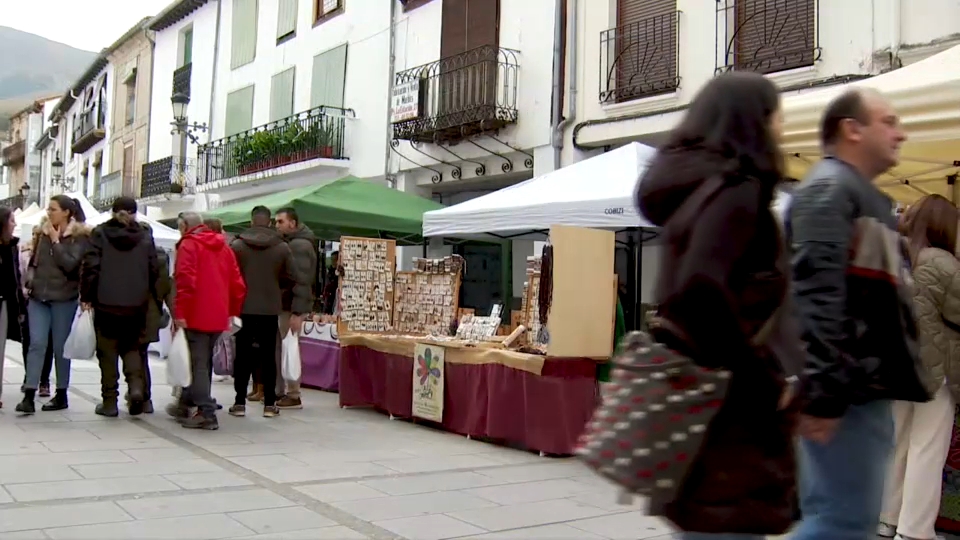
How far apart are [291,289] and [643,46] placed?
5.39 m

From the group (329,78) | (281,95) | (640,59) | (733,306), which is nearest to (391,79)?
(329,78)

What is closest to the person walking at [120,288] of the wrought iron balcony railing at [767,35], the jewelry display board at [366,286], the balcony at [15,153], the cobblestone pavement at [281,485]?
the cobblestone pavement at [281,485]

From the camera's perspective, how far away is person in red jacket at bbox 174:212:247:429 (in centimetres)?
699

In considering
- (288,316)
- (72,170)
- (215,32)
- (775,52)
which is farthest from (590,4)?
(72,170)

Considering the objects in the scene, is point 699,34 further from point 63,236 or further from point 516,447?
point 63,236

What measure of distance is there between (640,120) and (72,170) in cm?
3359

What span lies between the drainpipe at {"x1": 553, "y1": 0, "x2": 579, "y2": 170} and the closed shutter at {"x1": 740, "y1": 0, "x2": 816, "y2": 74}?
244 centimetres

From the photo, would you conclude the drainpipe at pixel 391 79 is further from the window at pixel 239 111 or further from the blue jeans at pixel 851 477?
the blue jeans at pixel 851 477

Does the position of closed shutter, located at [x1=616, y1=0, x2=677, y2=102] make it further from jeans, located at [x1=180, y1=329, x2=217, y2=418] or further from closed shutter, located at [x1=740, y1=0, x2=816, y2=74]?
jeans, located at [x1=180, y1=329, x2=217, y2=418]

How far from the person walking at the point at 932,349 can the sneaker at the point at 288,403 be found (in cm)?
575

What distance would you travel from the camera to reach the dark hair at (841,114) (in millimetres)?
2662

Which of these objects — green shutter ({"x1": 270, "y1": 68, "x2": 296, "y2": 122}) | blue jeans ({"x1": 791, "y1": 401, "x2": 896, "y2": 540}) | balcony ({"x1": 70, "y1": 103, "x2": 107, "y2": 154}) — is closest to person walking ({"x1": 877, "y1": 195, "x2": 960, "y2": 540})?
blue jeans ({"x1": 791, "y1": 401, "x2": 896, "y2": 540})

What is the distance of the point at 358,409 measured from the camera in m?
8.75

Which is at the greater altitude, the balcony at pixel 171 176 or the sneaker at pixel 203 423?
the balcony at pixel 171 176
